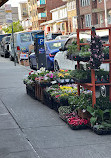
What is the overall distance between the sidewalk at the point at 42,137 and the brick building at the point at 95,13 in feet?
149

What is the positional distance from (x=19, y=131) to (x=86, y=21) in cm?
5893

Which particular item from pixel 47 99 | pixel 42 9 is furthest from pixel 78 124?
pixel 42 9

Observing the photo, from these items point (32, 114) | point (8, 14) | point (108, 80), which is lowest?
point (32, 114)

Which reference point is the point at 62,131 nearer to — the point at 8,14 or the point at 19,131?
the point at 19,131

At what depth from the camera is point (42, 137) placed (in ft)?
25.1

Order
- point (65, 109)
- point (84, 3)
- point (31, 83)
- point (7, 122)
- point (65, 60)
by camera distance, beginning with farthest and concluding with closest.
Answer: point (84, 3) → point (65, 60) → point (31, 83) → point (7, 122) → point (65, 109)

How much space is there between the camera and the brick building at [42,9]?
313 feet

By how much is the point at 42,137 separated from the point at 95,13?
5542cm

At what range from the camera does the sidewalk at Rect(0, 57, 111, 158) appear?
6594mm

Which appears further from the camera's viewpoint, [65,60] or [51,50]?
[51,50]

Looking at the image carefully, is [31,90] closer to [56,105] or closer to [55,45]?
[56,105]

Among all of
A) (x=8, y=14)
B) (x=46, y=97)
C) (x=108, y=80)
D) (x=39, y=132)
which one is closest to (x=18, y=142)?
(x=39, y=132)

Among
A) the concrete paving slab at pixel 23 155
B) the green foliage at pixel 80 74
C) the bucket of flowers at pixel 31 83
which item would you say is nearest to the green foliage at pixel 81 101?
the green foliage at pixel 80 74

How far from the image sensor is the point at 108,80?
8492 mm
